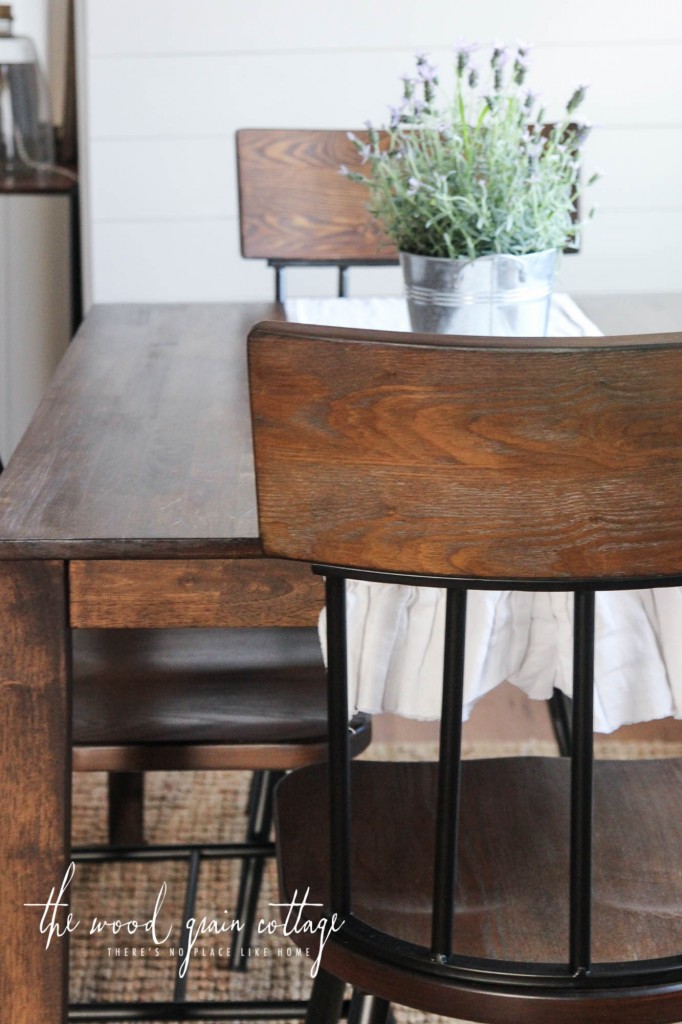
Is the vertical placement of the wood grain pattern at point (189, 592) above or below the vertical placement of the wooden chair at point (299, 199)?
below

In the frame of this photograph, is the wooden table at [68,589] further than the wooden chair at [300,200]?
No

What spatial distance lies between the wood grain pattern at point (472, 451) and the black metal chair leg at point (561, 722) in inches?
31.7

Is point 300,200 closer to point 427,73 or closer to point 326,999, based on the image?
point 427,73

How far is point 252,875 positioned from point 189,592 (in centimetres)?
69

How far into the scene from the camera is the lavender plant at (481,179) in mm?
1268

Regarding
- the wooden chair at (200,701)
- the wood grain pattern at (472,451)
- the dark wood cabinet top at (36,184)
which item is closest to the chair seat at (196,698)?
the wooden chair at (200,701)

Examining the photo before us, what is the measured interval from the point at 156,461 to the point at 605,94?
2098 millimetres

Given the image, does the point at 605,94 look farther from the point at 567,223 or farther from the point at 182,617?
the point at 182,617

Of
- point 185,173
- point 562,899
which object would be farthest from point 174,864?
point 185,173

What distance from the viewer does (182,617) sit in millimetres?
967

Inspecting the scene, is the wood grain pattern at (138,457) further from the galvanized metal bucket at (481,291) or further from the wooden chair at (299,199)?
the wooden chair at (299,199)

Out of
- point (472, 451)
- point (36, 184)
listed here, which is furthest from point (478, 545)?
point (36, 184)

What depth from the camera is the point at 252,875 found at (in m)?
1.52

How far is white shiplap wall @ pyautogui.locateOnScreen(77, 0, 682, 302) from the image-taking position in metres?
2.75
